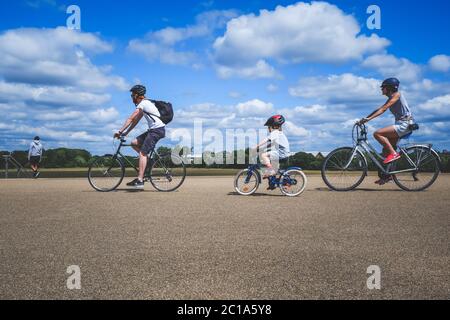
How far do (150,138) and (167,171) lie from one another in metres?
0.95

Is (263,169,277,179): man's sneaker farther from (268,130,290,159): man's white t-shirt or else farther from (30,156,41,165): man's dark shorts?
(30,156,41,165): man's dark shorts

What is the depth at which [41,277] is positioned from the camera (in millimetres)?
3227

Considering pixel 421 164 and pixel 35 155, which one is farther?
pixel 35 155

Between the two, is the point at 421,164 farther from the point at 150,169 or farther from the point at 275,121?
the point at 150,169

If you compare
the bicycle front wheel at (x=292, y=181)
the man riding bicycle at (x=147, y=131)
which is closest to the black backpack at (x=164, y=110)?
the man riding bicycle at (x=147, y=131)

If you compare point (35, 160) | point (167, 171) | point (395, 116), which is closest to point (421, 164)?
point (395, 116)

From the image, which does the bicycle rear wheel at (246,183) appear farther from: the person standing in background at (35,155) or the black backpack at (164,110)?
the person standing in background at (35,155)

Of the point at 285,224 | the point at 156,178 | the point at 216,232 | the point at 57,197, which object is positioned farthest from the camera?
the point at 156,178

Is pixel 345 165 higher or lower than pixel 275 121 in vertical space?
lower

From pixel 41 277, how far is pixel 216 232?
2.29 metres

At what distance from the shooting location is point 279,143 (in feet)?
28.9
